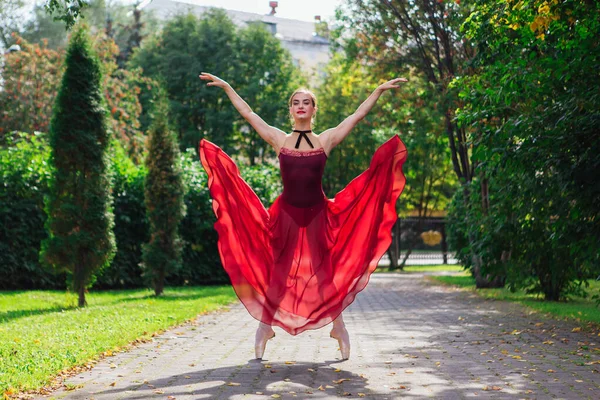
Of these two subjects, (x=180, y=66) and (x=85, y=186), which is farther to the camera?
(x=180, y=66)

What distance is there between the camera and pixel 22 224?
2020 cm

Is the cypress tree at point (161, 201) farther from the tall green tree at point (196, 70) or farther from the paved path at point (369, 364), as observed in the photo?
the tall green tree at point (196, 70)

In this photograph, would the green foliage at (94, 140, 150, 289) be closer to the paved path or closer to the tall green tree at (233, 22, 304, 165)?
the paved path

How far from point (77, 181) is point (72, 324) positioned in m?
4.46

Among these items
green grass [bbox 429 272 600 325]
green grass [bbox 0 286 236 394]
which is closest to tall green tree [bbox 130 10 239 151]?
green grass [bbox 429 272 600 325]

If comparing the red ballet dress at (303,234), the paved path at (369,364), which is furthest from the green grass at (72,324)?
the red ballet dress at (303,234)

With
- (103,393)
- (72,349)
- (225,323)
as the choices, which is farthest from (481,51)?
(103,393)

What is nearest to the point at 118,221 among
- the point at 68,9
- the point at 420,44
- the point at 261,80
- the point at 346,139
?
the point at 420,44

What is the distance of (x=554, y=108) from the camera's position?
35.5ft

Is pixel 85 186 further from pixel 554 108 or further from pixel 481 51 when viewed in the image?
pixel 554 108

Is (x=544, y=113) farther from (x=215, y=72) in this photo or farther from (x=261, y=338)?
(x=215, y=72)

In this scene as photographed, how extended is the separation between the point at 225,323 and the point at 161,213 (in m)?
6.66

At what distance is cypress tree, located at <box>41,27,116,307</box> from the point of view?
15570 millimetres

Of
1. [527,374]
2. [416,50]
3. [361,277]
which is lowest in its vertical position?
[527,374]
